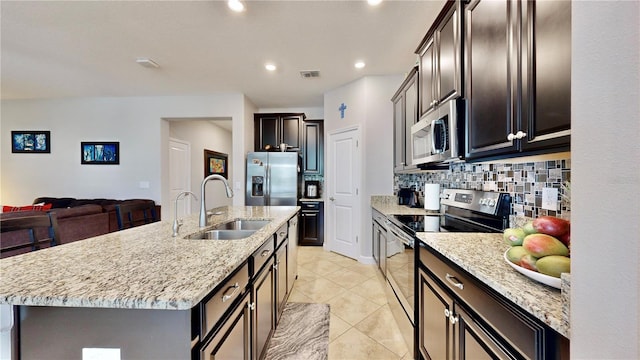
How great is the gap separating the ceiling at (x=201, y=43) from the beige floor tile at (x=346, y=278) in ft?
8.80

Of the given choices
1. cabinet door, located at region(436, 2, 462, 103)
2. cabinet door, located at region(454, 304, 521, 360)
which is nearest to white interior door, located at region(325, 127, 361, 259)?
cabinet door, located at region(436, 2, 462, 103)

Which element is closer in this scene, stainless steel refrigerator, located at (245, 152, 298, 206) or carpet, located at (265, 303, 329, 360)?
carpet, located at (265, 303, 329, 360)

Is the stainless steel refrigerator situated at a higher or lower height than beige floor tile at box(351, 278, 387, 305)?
higher

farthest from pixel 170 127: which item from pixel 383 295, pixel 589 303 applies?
pixel 589 303

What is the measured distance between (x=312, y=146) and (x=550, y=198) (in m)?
3.99

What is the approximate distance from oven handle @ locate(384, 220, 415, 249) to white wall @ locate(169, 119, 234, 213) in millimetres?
3799

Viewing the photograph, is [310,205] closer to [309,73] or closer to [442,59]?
[309,73]

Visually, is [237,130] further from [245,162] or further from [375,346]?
[375,346]

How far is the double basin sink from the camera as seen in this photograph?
5.59 feet

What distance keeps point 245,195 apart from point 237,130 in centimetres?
116

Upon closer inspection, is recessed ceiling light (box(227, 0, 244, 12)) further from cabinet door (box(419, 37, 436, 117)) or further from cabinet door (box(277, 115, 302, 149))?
cabinet door (box(277, 115, 302, 149))

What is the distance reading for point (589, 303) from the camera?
47 centimetres

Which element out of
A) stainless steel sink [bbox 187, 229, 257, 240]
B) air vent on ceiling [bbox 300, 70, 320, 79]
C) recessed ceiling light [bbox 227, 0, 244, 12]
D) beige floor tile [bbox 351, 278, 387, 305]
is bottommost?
beige floor tile [bbox 351, 278, 387, 305]

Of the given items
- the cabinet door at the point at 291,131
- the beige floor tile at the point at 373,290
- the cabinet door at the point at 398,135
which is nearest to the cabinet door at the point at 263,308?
the beige floor tile at the point at 373,290
